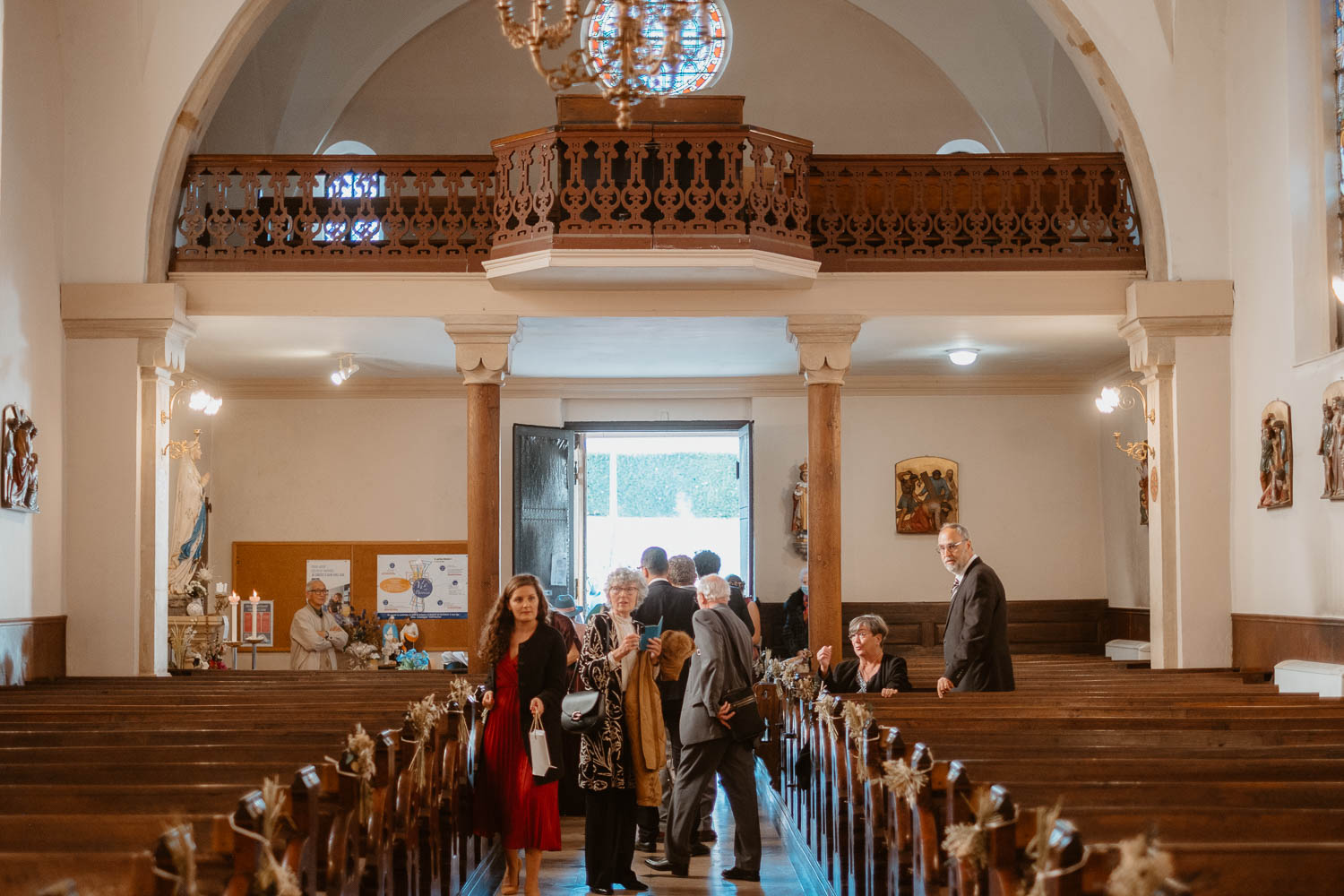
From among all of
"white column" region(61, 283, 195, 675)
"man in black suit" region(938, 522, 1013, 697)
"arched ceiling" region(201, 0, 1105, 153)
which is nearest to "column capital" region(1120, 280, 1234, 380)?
"man in black suit" region(938, 522, 1013, 697)

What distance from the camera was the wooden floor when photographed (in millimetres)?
7672

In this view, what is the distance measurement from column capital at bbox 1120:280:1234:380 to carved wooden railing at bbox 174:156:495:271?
566 centimetres

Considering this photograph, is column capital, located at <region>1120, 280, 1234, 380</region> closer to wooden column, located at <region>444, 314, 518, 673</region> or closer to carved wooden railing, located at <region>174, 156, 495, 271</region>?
wooden column, located at <region>444, 314, 518, 673</region>

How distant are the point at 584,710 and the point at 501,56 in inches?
439

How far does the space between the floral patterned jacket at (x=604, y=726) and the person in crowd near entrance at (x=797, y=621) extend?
786 centimetres

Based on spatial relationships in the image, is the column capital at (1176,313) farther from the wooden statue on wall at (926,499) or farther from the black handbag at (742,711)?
the black handbag at (742,711)

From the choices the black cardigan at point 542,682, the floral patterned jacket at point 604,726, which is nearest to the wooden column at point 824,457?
the floral patterned jacket at point 604,726

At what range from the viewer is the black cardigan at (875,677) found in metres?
8.08

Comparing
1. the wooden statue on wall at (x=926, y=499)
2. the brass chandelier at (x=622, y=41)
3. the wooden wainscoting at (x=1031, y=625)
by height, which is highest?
the brass chandelier at (x=622, y=41)

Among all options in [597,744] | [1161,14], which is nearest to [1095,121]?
[1161,14]

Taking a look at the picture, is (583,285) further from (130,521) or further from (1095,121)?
(1095,121)

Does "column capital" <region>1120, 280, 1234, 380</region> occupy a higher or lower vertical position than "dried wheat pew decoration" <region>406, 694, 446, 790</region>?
higher

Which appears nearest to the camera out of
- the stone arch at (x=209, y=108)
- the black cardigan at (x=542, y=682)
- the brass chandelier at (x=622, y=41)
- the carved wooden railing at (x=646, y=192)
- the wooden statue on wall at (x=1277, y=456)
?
the brass chandelier at (x=622, y=41)

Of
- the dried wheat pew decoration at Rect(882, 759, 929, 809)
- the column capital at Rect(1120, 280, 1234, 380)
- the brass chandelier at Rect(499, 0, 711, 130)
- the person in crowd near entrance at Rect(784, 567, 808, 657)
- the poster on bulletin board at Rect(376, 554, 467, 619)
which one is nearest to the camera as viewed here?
the dried wheat pew decoration at Rect(882, 759, 929, 809)
